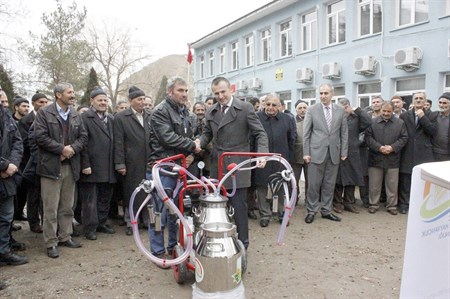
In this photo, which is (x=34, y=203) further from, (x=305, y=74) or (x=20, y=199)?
(x=305, y=74)

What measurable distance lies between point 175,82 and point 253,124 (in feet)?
3.00

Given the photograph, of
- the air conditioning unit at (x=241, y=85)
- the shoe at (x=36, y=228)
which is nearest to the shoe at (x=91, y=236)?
the shoe at (x=36, y=228)

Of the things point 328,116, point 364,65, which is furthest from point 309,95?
point 328,116

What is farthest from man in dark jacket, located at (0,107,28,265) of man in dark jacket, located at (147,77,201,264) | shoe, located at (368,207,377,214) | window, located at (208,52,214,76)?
window, located at (208,52,214,76)

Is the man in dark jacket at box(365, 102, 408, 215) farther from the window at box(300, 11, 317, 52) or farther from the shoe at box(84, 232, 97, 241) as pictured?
the window at box(300, 11, 317, 52)

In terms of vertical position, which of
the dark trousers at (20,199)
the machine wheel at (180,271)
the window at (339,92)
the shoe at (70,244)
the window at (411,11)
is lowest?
the shoe at (70,244)

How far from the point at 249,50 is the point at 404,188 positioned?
48.0 feet

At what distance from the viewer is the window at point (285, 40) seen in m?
16.6

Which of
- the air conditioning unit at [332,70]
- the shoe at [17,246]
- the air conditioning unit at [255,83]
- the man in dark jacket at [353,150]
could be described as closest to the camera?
the shoe at [17,246]

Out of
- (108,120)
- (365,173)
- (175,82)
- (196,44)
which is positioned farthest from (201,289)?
(196,44)

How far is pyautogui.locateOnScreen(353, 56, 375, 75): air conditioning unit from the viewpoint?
1178cm

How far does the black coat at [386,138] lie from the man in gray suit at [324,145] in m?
0.80

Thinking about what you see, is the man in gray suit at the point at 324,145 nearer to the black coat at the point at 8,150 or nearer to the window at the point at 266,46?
the black coat at the point at 8,150

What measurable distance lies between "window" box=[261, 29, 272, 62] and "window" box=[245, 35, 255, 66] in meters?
0.71
